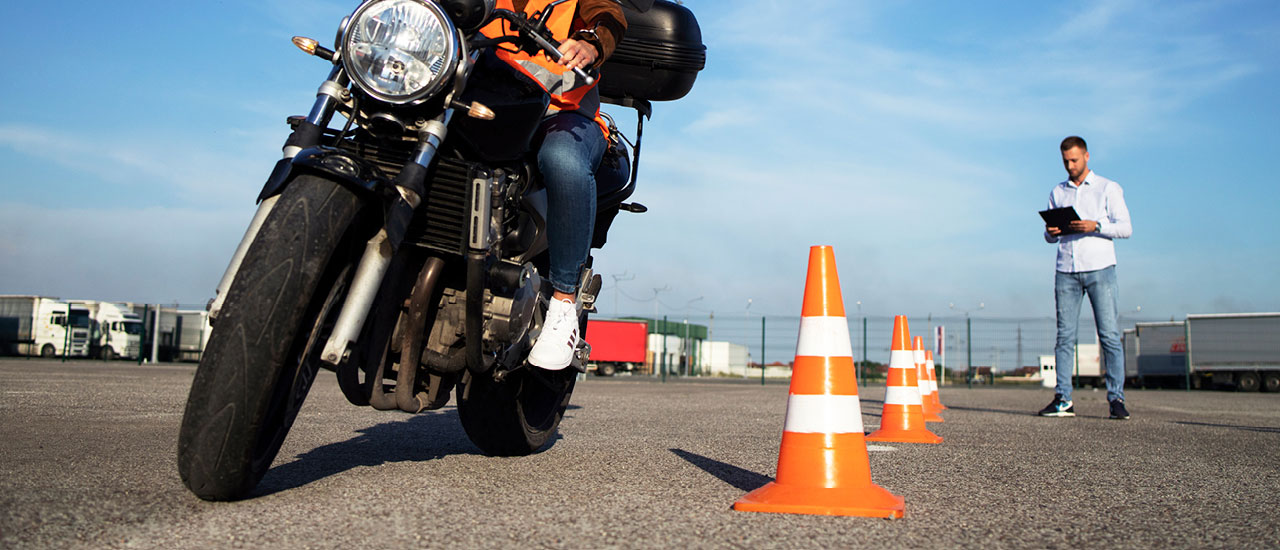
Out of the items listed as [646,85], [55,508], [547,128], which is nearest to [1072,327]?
[646,85]

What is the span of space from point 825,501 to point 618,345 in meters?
35.8

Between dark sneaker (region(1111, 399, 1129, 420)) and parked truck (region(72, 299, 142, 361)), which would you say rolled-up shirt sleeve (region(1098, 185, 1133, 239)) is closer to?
dark sneaker (region(1111, 399, 1129, 420))

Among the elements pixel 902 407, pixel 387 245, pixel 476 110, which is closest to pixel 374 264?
pixel 387 245

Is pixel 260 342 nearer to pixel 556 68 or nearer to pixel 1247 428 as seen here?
pixel 556 68

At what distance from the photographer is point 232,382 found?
7.11ft

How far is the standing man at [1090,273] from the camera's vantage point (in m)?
7.75

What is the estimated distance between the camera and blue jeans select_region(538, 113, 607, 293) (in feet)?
10.5

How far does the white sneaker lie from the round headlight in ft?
3.45

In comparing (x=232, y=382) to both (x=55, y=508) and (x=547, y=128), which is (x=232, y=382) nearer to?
(x=55, y=508)

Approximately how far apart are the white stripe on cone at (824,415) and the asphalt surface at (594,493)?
30 cm

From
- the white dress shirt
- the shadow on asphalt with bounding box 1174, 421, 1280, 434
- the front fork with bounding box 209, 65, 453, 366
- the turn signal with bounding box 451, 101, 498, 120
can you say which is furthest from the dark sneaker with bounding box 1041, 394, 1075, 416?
the front fork with bounding box 209, 65, 453, 366

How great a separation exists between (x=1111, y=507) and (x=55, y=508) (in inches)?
114

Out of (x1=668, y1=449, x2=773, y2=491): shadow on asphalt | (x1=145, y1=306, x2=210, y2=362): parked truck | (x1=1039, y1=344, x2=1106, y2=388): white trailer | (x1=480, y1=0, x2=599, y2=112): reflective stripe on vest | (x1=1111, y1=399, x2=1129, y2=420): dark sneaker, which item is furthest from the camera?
(x1=1039, y1=344, x2=1106, y2=388): white trailer

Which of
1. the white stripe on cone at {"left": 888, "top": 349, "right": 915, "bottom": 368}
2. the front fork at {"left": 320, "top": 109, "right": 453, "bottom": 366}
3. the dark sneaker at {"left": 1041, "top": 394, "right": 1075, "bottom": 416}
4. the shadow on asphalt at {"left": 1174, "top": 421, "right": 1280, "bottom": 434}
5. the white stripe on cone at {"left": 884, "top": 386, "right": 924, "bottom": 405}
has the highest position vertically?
the front fork at {"left": 320, "top": 109, "right": 453, "bottom": 366}
